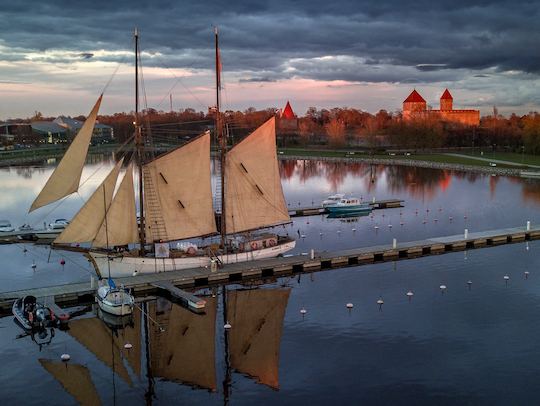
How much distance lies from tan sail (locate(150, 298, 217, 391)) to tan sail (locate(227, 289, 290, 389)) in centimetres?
108

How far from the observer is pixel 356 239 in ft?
165

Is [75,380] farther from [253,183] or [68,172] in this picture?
[253,183]

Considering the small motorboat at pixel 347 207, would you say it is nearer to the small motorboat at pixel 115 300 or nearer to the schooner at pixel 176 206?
the schooner at pixel 176 206

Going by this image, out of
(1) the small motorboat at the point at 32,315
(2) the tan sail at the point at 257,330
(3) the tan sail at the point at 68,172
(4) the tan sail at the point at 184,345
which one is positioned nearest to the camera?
(4) the tan sail at the point at 184,345

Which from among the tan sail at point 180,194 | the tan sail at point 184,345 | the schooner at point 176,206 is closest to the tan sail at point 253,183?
the schooner at point 176,206

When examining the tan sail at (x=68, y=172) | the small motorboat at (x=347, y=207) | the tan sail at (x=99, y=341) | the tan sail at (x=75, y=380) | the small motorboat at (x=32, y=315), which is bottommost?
the tan sail at (x=75, y=380)

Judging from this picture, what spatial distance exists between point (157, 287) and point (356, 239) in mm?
20815

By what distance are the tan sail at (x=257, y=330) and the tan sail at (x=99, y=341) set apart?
16.1 feet

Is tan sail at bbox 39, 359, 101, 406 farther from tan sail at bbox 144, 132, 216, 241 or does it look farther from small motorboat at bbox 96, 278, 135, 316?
tan sail at bbox 144, 132, 216, 241

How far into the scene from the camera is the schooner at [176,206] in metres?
35.2

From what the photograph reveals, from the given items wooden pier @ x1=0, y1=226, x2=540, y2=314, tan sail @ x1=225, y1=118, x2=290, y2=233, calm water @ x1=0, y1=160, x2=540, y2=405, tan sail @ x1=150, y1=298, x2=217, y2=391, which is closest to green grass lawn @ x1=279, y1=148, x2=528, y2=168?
wooden pier @ x1=0, y1=226, x2=540, y2=314

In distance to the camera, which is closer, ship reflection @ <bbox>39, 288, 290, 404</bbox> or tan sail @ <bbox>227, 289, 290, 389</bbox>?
ship reflection @ <bbox>39, 288, 290, 404</bbox>

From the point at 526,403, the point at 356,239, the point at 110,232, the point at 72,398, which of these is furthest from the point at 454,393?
the point at 356,239

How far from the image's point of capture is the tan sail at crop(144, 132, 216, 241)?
127ft
